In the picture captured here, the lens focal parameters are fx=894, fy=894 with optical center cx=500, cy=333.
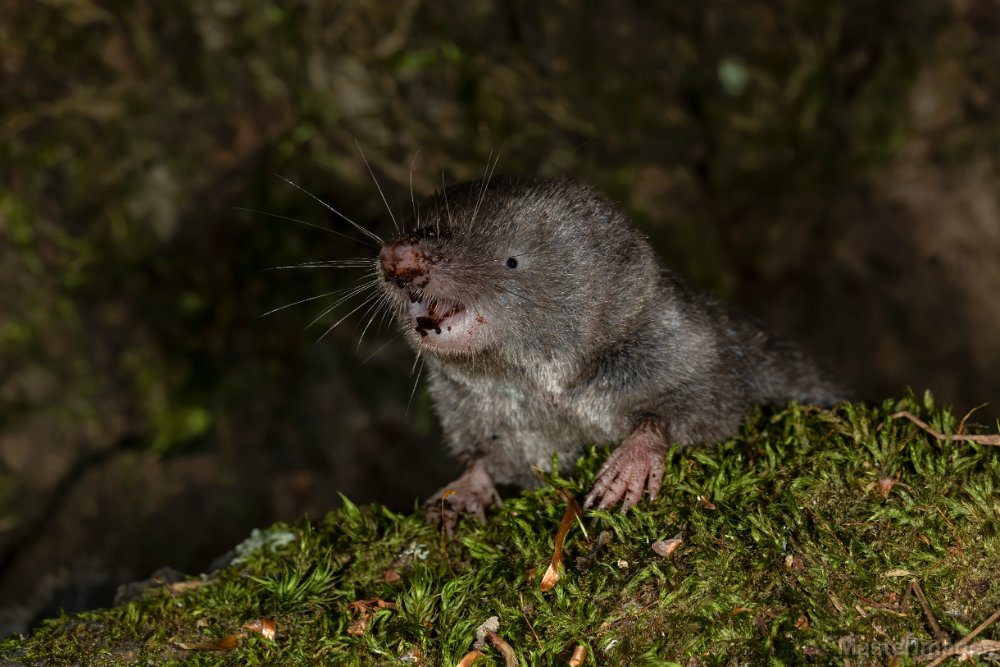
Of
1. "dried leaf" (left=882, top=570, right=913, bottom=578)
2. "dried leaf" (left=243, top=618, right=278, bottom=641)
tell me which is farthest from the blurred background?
"dried leaf" (left=882, top=570, right=913, bottom=578)

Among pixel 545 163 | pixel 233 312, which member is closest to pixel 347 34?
pixel 545 163

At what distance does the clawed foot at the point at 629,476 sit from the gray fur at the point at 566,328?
264mm

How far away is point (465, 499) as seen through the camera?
12.6 feet

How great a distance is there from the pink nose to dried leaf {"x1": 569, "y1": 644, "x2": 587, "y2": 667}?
1504 millimetres

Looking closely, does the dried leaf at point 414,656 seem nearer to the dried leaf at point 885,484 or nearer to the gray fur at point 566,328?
the gray fur at point 566,328

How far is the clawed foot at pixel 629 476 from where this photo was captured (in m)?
3.27

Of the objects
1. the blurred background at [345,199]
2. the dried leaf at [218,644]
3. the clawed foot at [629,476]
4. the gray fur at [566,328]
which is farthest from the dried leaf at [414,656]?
the blurred background at [345,199]

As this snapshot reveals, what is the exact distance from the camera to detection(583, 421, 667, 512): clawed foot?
3273 mm

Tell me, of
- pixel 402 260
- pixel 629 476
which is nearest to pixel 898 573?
pixel 629 476

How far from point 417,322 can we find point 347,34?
3.49m

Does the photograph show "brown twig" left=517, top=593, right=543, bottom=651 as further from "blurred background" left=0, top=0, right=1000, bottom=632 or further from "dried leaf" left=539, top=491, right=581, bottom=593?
"blurred background" left=0, top=0, right=1000, bottom=632

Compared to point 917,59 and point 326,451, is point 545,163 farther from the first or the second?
point 917,59

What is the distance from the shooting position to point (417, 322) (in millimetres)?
3707

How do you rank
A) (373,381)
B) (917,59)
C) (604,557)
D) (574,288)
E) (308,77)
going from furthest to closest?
(917,59)
(373,381)
(308,77)
(574,288)
(604,557)
